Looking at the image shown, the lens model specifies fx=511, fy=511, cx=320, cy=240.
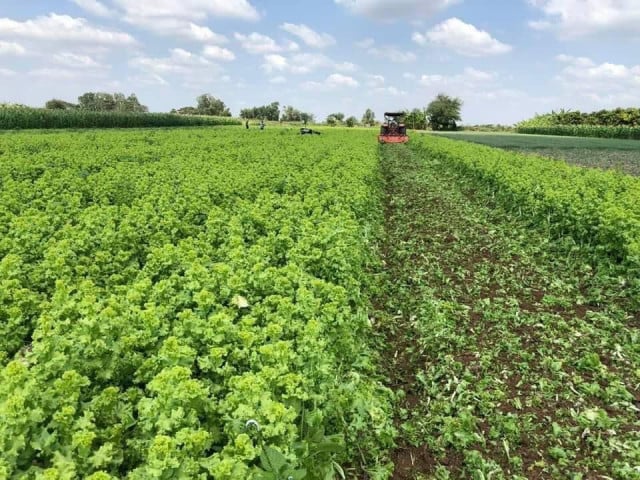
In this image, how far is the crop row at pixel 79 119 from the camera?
4615cm

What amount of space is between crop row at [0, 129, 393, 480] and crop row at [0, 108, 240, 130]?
45382 mm

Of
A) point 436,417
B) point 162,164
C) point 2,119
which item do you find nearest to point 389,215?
point 162,164

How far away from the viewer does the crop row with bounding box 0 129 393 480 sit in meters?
2.84

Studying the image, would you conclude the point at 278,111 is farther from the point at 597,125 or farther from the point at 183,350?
the point at 183,350

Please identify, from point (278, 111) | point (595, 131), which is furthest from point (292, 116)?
point (595, 131)

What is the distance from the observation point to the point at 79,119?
2067 inches

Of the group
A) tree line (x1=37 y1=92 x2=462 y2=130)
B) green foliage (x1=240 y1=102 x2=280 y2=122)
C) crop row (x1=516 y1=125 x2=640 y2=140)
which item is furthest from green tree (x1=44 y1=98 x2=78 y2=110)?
crop row (x1=516 y1=125 x2=640 y2=140)

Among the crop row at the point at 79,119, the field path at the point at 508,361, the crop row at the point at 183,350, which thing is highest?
the crop row at the point at 79,119

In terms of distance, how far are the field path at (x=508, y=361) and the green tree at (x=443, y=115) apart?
96253 mm

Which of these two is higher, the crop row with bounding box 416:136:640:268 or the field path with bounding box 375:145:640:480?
the crop row with bounding box 416:136:640:268

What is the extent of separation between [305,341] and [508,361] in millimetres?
3164

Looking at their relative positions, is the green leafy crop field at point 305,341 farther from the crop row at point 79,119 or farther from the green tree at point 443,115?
the green tree at point 443,115

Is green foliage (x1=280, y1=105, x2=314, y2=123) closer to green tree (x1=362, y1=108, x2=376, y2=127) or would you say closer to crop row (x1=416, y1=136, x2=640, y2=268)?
green tree (x1=362, y1=108, x2=376, y2=127)

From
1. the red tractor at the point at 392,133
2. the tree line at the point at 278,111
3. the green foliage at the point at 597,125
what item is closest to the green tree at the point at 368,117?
the tree line at the point at 278,111
